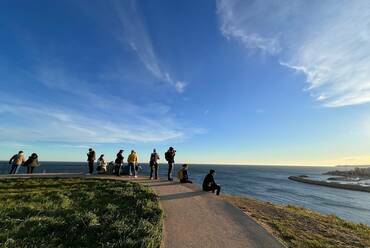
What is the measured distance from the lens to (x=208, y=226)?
8391 mm

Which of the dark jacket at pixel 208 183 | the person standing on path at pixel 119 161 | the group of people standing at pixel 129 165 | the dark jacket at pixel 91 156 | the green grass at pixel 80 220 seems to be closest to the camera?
the green grass at pixel 80 220

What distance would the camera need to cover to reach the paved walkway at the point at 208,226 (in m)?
6.98

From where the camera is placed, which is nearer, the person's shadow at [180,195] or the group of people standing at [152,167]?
the person's shadow at [180,195]

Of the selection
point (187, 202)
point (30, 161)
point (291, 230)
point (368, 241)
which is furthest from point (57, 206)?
point (30, 161)

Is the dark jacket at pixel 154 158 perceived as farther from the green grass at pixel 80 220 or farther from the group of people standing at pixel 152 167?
the green grass at pixel 80 220

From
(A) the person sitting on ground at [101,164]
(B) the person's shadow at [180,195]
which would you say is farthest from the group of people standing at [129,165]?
(B) the person's shadow at [180,195]

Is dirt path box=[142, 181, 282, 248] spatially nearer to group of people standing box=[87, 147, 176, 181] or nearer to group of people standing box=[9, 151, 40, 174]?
group of people standing box=[87, 147, 176, 181]

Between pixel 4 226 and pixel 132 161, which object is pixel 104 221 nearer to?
pixel 4 226

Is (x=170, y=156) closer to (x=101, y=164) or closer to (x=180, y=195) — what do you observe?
(x=180, y=195)

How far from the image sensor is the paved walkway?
6980mm

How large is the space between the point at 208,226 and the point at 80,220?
3.94 meters

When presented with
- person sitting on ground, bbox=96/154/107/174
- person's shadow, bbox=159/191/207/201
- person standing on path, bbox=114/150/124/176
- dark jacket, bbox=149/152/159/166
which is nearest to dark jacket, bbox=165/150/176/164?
dark jacket, bbox=149/152/159/166

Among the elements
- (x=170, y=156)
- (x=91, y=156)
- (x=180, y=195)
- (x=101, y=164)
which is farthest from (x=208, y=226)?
(x=101, y=164)

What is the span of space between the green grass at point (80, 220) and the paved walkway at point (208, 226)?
47cm
